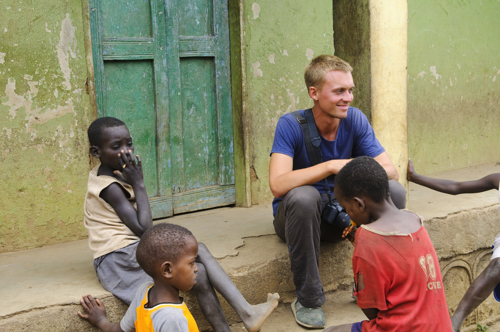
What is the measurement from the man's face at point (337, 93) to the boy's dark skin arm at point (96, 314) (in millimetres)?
1637

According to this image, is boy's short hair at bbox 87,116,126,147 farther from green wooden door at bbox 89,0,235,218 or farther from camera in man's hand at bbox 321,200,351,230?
camera in man's hand at bbox 321,200,351,230

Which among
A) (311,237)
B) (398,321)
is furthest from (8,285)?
(398,321)

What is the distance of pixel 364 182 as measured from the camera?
2336mm

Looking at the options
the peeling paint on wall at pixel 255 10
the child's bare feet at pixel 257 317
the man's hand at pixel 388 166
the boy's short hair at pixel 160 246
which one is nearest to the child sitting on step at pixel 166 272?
the boy's short hair at pixel 160 246

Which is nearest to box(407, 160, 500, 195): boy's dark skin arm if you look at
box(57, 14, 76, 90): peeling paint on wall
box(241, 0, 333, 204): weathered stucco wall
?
box(241, 0, 333, 204): weathered stucco wall

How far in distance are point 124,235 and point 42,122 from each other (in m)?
1.14

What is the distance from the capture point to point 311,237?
3.02 m

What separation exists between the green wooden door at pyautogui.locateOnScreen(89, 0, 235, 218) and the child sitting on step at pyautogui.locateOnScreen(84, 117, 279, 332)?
1128 millimetres

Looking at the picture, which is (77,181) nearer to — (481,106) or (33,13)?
(33,13)

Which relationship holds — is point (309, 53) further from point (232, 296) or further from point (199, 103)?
point (232, 296)

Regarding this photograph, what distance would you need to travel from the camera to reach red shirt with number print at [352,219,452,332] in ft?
7.36

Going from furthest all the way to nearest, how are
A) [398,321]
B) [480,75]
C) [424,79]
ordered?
[480,75] < [424,79] < [398,321]

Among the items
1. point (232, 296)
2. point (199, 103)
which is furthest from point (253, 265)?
point (199, 103)

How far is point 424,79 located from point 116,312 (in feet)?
13.9
